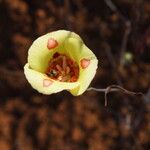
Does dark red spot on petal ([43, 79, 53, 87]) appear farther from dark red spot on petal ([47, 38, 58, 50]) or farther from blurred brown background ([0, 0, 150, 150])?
blurred brown background ([0, 0, 150, 150])

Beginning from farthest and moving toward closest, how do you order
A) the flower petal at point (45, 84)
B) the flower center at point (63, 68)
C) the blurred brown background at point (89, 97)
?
the blurred brown background at point (89, 97)
the flower center at point (63, 68)
the flower petal at point (45, 84)

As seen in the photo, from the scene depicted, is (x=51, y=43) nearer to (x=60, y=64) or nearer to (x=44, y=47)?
(x=44, y=47)

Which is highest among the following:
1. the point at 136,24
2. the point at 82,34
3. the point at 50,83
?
the point at 50,83

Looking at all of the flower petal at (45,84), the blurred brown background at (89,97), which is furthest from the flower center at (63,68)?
the blurred brown background at (89,97)

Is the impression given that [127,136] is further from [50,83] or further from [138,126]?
[50,83]

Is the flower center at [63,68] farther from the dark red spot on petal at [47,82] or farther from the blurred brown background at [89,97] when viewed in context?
the blurred brown background at [89,97]

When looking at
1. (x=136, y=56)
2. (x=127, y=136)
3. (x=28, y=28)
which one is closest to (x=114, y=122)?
(x=127, y=136)
